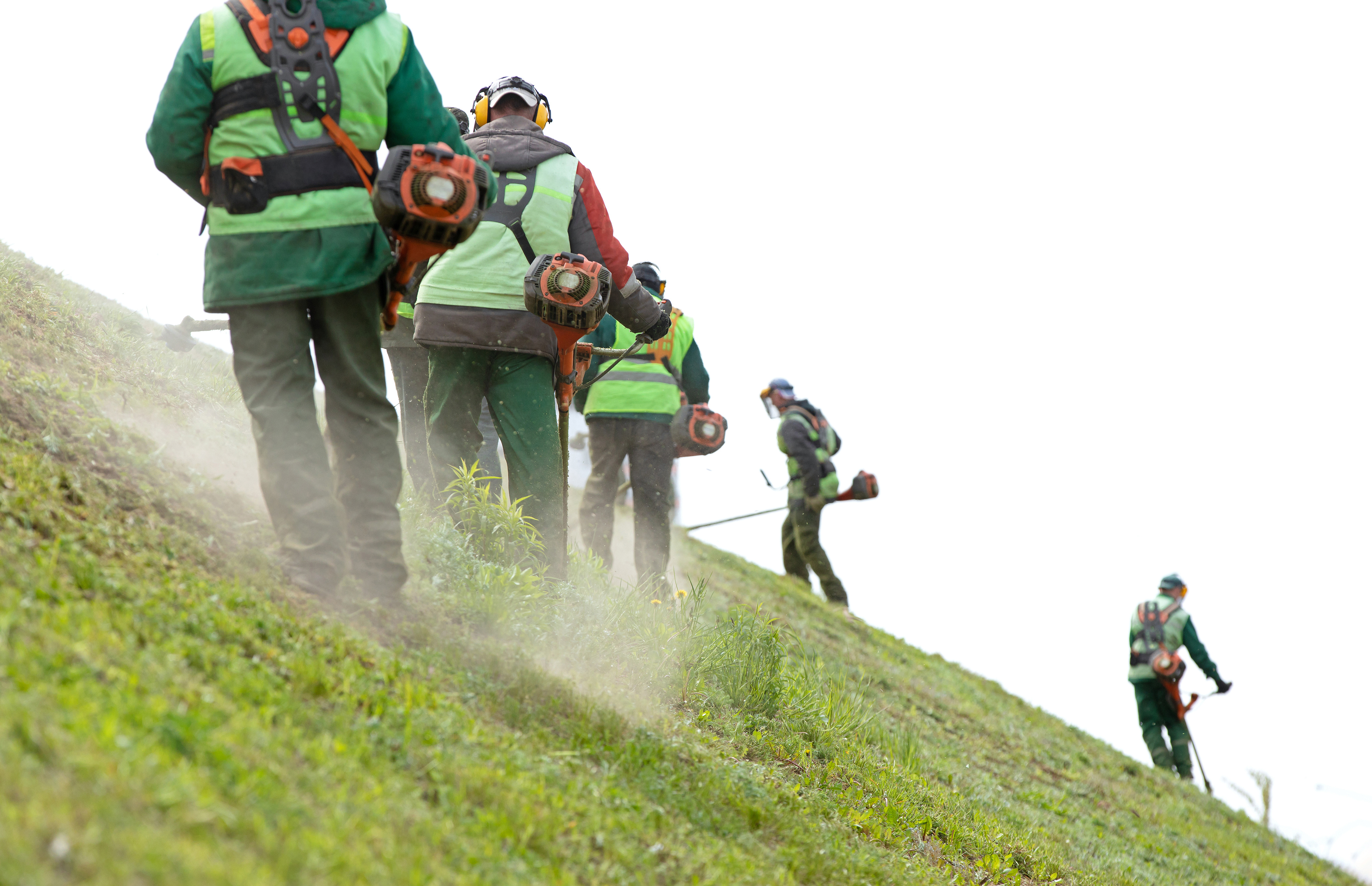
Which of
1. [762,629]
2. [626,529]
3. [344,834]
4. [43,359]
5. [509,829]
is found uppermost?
[43,359]

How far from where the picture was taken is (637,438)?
683 centimetres

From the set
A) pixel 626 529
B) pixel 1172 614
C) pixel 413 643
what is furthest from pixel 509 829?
pixel 1172 614

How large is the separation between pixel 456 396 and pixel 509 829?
2393 mm

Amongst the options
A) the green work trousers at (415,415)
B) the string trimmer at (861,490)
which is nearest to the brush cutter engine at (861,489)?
Answer: the string trimmer at (861,490)

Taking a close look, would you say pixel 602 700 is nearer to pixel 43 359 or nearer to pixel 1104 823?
pixel 43 359

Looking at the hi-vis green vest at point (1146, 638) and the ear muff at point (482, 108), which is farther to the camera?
the hi-vis green vest at point (1146, 638)

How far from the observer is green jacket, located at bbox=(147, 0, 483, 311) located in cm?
311

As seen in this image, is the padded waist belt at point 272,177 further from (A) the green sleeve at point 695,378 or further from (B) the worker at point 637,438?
(A) the green sleeve at point 695,378

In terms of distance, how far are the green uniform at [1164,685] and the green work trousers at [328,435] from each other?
10.7m

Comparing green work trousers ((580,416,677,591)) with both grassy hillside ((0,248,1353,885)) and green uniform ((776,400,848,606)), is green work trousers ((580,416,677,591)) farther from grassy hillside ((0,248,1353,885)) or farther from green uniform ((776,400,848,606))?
green uniform ((776,400,848,606))

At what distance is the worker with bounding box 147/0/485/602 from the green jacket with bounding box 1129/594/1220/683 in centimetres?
1086

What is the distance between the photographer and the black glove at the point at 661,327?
474cm

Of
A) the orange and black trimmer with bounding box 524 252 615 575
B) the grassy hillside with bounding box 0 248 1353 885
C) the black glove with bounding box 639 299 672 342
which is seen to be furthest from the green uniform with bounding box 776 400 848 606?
the orange and black trimmer with bounding box 524 252 615 575

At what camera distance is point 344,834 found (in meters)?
2.02
